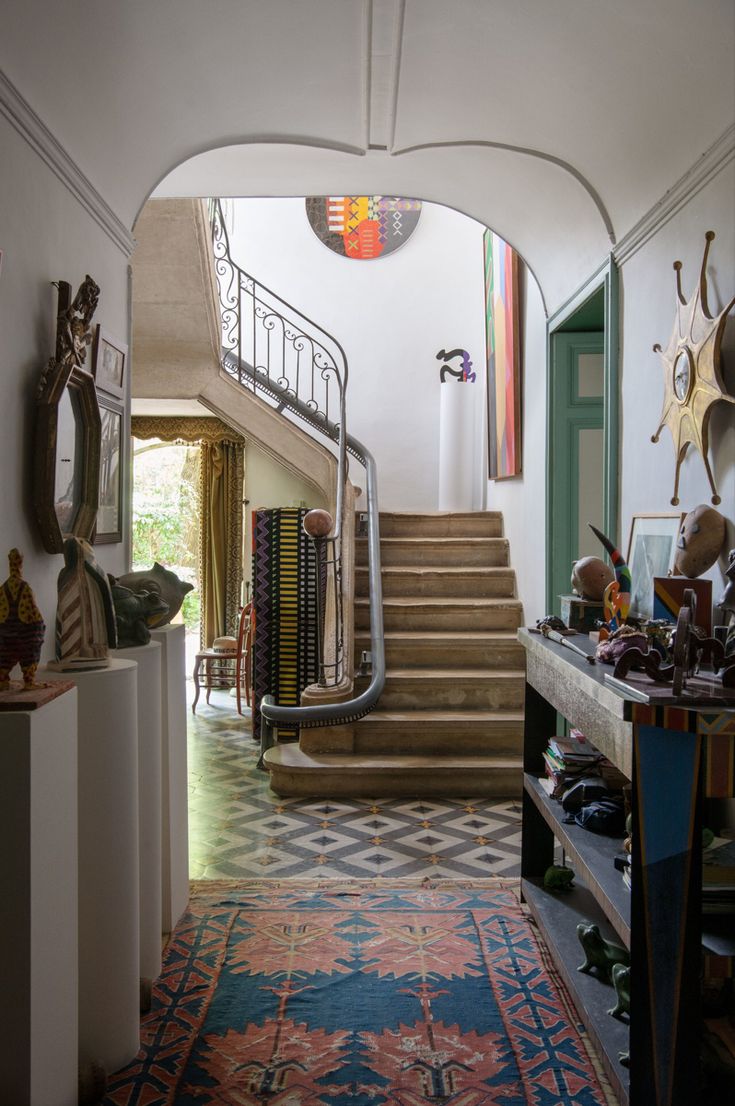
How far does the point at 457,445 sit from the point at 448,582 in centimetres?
249

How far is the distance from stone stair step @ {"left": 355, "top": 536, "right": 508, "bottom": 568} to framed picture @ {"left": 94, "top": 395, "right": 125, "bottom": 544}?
394 centimetres

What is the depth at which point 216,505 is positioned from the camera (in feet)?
32.1

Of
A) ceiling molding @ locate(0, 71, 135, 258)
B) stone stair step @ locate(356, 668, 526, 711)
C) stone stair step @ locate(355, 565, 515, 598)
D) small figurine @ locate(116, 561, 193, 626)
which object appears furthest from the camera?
stone stair step @ locate(355, 565, 515, 598)

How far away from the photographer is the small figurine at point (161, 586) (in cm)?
322

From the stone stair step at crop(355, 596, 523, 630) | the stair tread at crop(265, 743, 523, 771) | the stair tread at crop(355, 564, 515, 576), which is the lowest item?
the stair tread at crop(265, 743, 523, 771)

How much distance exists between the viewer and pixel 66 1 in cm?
246

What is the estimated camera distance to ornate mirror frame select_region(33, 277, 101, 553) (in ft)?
8.71

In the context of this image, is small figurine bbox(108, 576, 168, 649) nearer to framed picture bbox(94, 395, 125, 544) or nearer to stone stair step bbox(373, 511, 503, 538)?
framed picture bbox(94, 395, 125, 544)

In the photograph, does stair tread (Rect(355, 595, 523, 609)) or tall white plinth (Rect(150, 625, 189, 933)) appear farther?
stair tread (Rect(355, 595, 523, 609))

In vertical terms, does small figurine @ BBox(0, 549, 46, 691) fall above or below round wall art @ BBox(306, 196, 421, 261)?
below

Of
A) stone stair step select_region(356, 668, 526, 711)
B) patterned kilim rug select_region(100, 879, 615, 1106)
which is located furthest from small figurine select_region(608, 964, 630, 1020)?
stone stair step select_region(356, 668, 526, 711)

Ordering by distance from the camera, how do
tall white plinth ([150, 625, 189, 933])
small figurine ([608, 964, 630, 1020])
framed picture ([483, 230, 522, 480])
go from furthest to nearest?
framed picture ([483, 230, 522, 480])
tall white plinth ([150, 625, 189, 933])
small figurine ([608, 964, 630, 1020])

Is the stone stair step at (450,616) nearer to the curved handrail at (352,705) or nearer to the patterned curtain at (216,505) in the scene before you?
the curved handrail at (352,705)

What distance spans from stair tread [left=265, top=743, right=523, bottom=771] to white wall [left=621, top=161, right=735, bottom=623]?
2.16 metres
